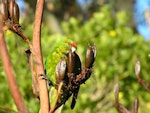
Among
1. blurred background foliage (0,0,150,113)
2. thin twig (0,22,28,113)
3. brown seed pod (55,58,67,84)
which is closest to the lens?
thin twig (0,22,28,113)

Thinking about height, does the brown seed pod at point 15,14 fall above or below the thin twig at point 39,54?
above

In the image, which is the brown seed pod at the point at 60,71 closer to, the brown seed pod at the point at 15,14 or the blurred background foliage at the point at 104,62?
the brown seed pod at the point at 15,14

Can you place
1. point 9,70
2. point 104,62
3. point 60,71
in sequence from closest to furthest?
point 9,70 → point 60,71 → point 104,62

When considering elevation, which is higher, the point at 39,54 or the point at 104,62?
the point at 104,62

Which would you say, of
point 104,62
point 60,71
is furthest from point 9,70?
point 104,62

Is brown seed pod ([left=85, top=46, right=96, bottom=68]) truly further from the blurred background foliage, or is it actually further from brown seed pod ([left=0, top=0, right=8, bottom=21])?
the blurred background foliage

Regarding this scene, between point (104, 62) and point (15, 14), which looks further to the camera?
point (104, 62)

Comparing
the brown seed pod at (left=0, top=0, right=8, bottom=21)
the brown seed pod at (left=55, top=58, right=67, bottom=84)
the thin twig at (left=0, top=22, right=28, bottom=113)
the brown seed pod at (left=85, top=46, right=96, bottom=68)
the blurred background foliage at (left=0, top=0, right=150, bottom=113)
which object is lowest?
the thin twig at (left=0, top=22, right=28, bottom=113)

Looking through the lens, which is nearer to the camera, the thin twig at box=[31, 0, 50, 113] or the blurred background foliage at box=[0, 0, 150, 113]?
the thin twig at box=[31, 0, 50, 113]

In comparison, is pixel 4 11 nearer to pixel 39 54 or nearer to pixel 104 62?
pixel 39 54

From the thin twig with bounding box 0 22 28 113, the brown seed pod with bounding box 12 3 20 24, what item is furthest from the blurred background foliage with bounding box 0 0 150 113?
the thin twig with bounding box 0 22 28 113

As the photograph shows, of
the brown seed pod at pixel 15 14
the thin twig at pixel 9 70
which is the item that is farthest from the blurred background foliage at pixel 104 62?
the thin twig at pixel 9 70
